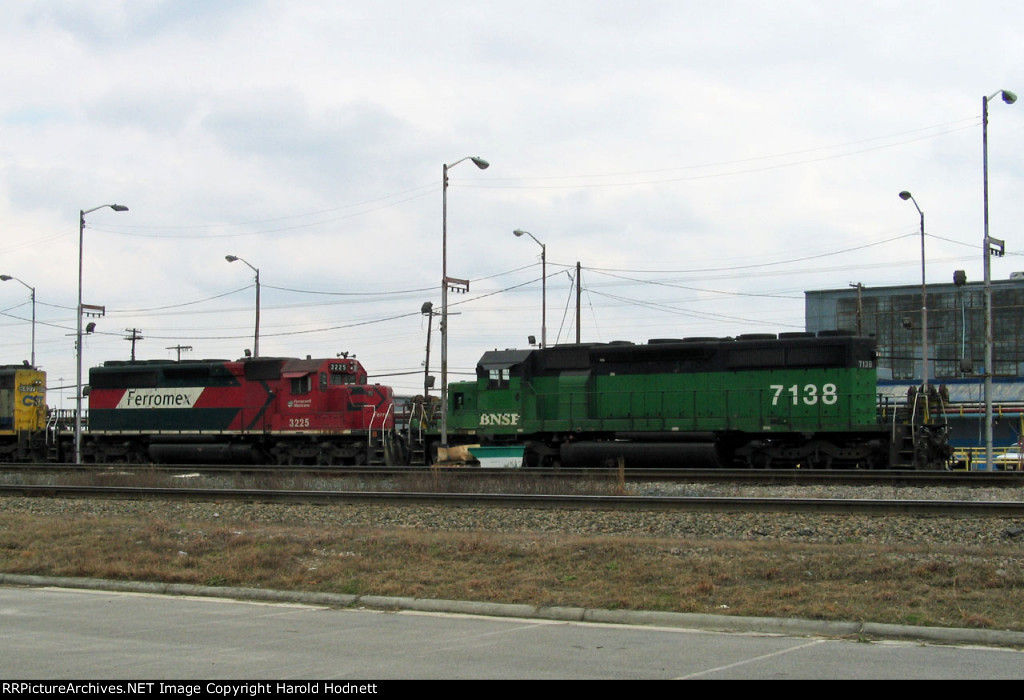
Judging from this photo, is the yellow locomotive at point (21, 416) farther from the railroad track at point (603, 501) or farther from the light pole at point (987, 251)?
the light pole at point (987, 251)

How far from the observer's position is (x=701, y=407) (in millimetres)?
26031

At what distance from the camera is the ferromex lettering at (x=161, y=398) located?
3200 cm

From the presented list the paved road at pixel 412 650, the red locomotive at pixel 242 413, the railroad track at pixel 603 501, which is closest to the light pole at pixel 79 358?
the red locomotive at pixel 242 413

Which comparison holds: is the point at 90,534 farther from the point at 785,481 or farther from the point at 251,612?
the point at 785,481

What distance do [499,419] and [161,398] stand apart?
12.0 metres

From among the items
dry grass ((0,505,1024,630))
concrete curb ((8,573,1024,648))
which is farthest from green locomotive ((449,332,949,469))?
concrete curb ((8,573,1024,648))

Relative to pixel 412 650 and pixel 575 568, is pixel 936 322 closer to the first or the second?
pixel 575 568

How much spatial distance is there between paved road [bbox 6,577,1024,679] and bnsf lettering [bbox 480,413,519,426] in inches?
738

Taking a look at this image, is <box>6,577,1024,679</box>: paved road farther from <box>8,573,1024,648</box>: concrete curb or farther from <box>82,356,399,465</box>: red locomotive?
<box>82,356,399,465</box>: red locomotive

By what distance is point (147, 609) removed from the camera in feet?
30.2

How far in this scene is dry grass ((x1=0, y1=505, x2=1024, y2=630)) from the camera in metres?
8.55

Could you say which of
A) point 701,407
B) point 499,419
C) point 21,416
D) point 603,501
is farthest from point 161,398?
point 603,501

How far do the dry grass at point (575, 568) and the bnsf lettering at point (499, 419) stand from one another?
14.2 meters
